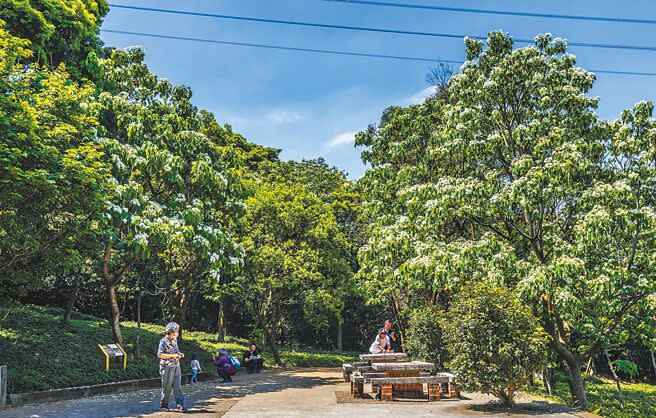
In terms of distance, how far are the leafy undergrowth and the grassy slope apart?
507 inches

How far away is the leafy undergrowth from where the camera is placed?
60.1 ft

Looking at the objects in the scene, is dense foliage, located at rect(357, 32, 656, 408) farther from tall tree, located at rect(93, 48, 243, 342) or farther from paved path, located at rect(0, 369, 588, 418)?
tall tree, located at rect(93, 48, 243, 342)

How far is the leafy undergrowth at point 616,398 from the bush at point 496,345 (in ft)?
24.7

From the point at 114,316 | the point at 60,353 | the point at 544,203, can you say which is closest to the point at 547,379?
the point at 544,203

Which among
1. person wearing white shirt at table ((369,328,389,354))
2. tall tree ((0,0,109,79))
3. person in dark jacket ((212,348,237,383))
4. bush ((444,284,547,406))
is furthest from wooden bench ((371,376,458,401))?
tall tree ((0,0,109,79))

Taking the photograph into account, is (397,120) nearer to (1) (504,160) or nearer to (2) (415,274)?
(1) (504,160)

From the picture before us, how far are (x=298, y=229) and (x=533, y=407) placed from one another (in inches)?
687

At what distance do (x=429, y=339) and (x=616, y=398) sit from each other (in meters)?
13.7

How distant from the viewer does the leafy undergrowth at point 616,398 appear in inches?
721

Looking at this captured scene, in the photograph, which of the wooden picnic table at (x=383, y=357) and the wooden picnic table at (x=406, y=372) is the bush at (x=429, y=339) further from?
the wooden picnic table at (x=406, y=372)

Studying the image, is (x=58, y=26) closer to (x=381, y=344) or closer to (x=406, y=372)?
(x=381, y=344)

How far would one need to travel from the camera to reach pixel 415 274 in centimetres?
1336

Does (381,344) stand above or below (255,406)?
above

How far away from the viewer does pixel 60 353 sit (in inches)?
582
